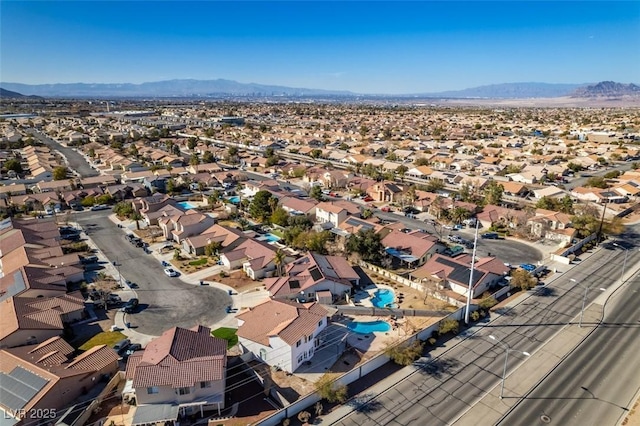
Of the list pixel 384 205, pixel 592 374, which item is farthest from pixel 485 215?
pixel 592 374

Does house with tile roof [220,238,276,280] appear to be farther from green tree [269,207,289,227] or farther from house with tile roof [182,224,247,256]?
green tree [269,207,289,227]

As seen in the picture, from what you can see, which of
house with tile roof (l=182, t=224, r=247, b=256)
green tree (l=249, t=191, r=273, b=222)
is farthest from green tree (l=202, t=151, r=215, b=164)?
house with tile roof (l=182, t=224, r=247, b=256)

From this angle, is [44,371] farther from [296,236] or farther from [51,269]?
[296,236]

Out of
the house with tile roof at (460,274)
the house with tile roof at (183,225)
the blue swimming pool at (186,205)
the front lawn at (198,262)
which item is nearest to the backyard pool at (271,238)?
the house with tile roof at (183,225)

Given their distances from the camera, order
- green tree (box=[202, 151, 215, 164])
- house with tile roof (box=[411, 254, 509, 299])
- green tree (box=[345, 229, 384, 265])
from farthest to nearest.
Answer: green tree (box=[202, 151, 215, 164]), green tree (box=[345, 229, 384, 265]), house with tile roof (box=[411, 254, 509, 299])

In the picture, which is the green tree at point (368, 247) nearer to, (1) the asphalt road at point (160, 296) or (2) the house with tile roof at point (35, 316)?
(1) the asphalt road at point (160, 296)

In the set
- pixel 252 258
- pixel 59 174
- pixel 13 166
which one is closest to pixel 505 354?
pixel 252 258

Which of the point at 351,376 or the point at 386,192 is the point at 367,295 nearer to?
the point at 351,376
